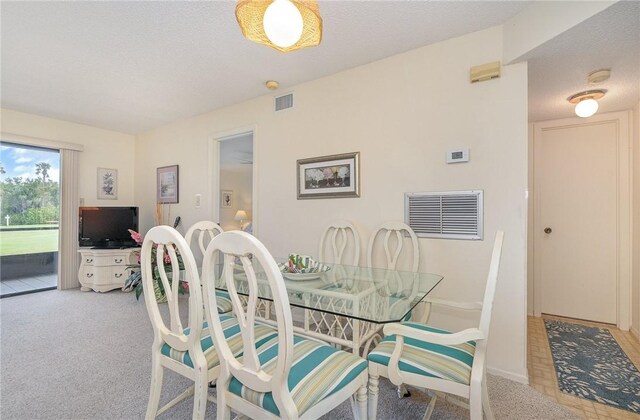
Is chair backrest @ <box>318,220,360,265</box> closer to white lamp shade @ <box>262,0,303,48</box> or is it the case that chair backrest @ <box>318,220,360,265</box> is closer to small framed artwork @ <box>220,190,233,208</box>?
white lamp shade @ <box>262,0,303,48</box>

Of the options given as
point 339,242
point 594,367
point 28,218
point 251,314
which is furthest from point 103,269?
point 594,367

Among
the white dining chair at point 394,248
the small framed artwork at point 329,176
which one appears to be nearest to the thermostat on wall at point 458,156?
the white dining chair at point 394,248

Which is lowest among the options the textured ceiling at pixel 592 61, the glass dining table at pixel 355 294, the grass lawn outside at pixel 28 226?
the glass dining table at pixel 355 294

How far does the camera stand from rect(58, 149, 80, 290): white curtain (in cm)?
398

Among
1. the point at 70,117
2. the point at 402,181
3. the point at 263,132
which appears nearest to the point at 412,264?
the point at 402,181

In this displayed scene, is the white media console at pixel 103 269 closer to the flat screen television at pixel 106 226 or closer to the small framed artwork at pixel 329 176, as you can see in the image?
the flat screen television at pixel 106 226

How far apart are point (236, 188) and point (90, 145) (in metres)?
2.56

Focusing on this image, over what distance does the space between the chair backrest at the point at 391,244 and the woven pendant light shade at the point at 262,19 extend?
4.68ft

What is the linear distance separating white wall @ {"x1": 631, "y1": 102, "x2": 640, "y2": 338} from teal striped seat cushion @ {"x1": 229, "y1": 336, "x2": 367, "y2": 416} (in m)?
2.94

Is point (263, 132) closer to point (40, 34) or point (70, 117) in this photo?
point (40, 34)

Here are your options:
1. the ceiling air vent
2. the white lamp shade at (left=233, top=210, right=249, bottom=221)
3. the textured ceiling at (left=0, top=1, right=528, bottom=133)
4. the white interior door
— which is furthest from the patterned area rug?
the white lamp shade at (left=233, top=210, right=249, bottom=221)

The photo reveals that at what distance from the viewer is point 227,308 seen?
6.48 feet

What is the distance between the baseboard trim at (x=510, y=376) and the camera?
1.86 metres

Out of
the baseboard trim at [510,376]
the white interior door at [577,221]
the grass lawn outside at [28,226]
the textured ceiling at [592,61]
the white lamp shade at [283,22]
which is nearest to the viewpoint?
the white lamp shade at [283,22]
